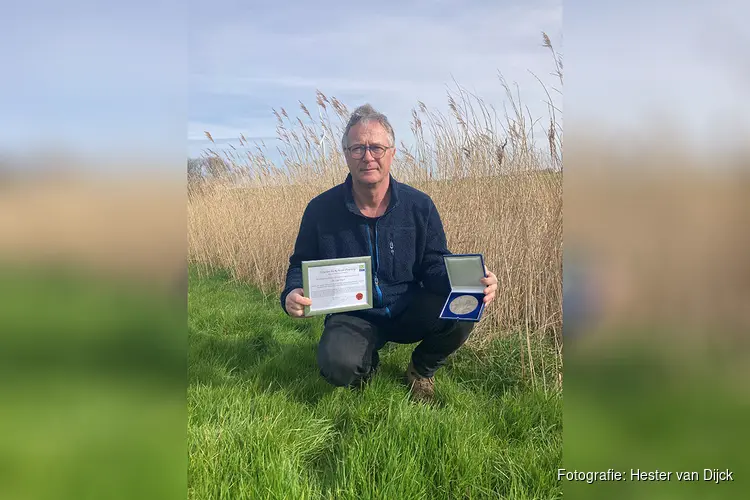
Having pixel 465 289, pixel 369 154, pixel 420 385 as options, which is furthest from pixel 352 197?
pixel 420 385

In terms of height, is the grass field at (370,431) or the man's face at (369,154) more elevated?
the man's face at (369,154)

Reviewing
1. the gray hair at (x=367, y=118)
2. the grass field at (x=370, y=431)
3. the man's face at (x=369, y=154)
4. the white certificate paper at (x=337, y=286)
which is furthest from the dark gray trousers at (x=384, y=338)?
the gray hair at (x=367, y=118)

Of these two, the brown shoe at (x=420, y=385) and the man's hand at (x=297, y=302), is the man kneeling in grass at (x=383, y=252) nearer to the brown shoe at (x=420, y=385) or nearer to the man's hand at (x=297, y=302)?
the brown shoe at (x=420, y=385)

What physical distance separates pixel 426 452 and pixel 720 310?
Answer: 4.34ft

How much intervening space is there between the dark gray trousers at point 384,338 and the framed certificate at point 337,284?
23 centimetres

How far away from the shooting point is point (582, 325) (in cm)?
70

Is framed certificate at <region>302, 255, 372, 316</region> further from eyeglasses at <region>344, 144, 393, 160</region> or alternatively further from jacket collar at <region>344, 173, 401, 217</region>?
eyeglasses at <region>344, 144, 393, 160</region>

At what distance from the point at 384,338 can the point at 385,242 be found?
590 millimetres

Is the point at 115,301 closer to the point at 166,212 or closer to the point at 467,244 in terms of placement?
the point at 166,212

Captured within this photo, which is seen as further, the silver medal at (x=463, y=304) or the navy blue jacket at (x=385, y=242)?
the navy blue jacket at (x=385, y=242)

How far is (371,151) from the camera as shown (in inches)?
84.8

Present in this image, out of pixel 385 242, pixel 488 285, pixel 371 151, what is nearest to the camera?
pixel 488 285

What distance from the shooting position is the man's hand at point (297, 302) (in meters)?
1.95

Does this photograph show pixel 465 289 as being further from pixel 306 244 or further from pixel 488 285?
pixel 306 244
